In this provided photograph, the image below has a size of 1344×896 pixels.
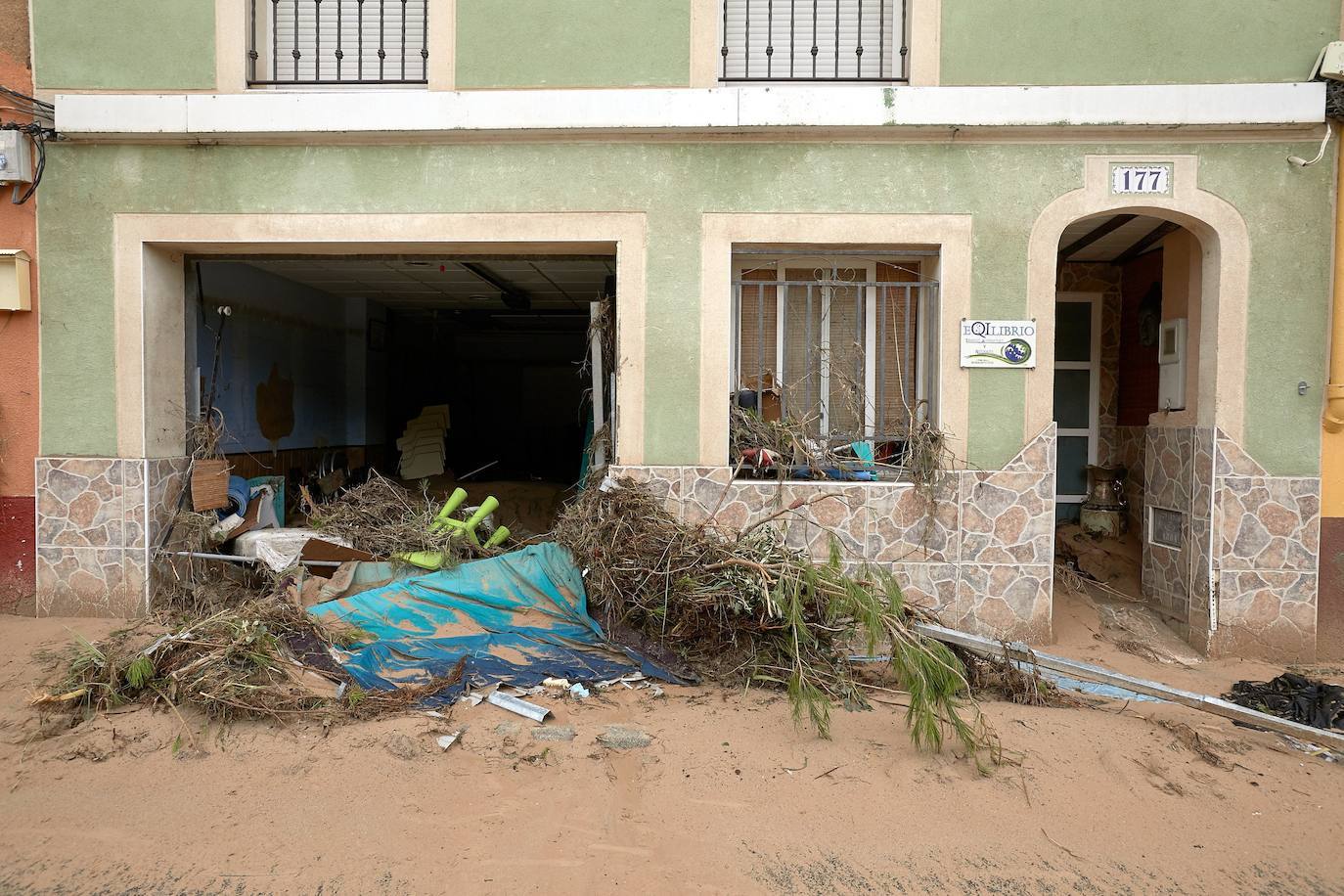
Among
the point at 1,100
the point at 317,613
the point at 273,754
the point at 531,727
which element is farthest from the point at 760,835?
the point at 1,100

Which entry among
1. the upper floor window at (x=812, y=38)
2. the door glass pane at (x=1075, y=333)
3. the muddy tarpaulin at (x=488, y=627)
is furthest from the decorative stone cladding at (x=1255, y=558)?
the muddy tarpaulin at (x=488, y=627)

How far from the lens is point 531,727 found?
4188 mm

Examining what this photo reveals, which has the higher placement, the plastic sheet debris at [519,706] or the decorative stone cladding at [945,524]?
the decorative stone cladding at [945,524]

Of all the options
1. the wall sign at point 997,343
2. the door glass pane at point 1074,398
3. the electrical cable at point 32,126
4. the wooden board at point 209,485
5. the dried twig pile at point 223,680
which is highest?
the electrical cable at point 32,126

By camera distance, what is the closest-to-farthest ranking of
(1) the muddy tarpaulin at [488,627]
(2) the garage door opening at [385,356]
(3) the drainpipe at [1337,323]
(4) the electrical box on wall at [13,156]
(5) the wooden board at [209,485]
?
1. (1) the muddy tarpaulin at [488,627]
2. (3) the drainpipe at [1337,323]
3. (4) the electrical box on wall at [13,156]
4. (5) the wooden board at [209,485]
5. (2) the garage door opening at [385,356]

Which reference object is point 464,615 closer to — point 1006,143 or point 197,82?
point 197,82

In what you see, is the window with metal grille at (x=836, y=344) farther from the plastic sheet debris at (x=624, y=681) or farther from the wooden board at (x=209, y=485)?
the wooden board at (x=209, y=485)

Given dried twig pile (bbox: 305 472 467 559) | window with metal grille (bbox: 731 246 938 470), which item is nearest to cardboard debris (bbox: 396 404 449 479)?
dried twig pile (bbox: 305 472 467 559)

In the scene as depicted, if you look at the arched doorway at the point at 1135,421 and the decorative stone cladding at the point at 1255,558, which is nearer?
the decorative stone cladding at the point at 1255,558

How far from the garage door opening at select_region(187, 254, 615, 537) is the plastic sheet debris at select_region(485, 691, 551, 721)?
90.5 inches

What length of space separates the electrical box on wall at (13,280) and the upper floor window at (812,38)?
5342mm

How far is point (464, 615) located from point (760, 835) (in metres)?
2.67

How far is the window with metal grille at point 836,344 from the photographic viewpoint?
5891 mm

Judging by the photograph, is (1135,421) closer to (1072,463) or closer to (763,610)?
(1072,463)
